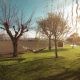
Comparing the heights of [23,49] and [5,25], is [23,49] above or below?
below

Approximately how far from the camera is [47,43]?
54031 millimetres

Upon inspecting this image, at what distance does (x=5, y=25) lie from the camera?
2906cm

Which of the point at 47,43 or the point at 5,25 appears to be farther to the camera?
the point at 47,43

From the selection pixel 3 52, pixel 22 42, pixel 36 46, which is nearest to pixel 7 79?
pixel 3 52

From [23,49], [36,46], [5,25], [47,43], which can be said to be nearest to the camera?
[5,25]

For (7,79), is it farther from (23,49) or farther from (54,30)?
(23,49)

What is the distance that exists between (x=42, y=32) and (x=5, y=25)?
68.7ft

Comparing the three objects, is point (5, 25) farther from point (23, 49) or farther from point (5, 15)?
point (23, 49)

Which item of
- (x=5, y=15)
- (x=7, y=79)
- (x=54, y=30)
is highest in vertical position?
(x=5, y=15)

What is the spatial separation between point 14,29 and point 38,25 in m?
22.2

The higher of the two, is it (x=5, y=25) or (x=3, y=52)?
(x=5, y=25)

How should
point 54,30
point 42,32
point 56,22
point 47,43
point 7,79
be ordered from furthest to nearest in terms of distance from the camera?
point 47,43
point 42,32
point 56,22
point 54,30
point 7,79

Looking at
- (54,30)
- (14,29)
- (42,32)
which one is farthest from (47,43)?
(54,30)

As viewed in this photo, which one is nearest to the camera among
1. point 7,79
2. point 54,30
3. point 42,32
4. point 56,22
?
point 7,79
